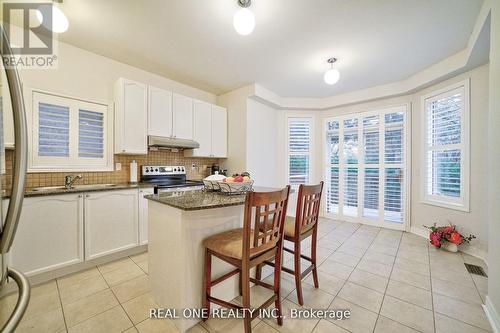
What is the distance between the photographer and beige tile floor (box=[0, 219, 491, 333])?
1495 mm

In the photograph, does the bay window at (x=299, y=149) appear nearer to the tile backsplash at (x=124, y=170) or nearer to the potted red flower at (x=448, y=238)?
the tile backsplash at (x=124, y=170)

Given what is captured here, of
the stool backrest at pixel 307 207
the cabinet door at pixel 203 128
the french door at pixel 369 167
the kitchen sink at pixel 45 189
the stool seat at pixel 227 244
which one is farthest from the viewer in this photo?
the french door at pixel 369 167

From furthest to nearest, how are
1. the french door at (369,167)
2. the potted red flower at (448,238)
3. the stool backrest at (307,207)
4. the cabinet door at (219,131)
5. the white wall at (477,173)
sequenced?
the cabinet door at (219,131) < the french door at (369,167) < the potted red flower at (448,238) < the white wall at (477,173) < the stool backrest at (307,207)

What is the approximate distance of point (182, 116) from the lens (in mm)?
3326

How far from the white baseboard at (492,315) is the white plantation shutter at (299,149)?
314 centimetres

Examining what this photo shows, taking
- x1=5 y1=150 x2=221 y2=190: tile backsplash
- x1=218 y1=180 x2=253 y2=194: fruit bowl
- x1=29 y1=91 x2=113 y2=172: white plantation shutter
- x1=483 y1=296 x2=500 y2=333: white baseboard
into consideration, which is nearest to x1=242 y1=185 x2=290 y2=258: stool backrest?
x1=218 y1=180 x2=253 y2=194: fruit bowl

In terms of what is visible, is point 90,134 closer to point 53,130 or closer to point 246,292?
point 53,130

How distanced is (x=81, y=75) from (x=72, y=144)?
3.01ft

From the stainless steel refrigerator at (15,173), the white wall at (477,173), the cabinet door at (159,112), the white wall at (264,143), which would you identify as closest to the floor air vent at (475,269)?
the white wall at (477,173)

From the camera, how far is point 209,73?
3246mm

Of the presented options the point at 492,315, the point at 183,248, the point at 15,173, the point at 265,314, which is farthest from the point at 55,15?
the point at 492,315

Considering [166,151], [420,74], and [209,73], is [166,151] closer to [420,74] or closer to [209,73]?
[209,73]

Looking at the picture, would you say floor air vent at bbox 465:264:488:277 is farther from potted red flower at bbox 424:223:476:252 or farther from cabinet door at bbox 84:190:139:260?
cabinet door at bbox 84:190:139:260

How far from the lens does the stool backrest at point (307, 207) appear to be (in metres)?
1.63
